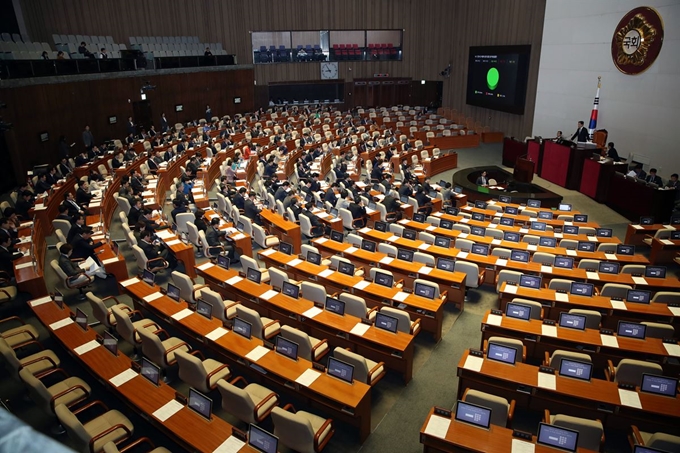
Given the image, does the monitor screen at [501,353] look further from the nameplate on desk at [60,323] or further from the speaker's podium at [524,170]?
the speaker's podium at [524,170]

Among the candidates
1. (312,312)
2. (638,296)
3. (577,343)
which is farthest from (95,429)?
(638,296)

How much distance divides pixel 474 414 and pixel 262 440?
252 centimetres

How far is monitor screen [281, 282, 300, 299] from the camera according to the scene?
28.4 ft

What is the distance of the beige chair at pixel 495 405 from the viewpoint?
225 inches

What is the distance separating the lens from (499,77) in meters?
26.8

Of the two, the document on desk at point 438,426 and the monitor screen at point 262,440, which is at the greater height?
the monitor screen at point 262,440

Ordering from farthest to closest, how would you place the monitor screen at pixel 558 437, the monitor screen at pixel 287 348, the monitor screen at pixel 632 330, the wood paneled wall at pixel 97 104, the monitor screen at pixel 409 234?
the wood paneled wall at pixel 97 104
the monitor screen at pixel 409 234
the monitor screen at pixel 632 330
the monitor screen at pixel 287 348
the monitor screen at pixel 558 437

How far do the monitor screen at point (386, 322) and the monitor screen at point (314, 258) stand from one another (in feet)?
9.67

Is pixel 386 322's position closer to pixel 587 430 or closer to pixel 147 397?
pixel 587 430

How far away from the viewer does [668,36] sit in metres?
15.5

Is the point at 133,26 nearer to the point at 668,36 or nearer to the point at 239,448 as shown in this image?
the point at 668,36

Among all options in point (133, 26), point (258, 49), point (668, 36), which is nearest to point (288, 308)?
point (668, 36)

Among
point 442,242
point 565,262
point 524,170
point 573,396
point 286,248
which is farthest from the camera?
point 524,170

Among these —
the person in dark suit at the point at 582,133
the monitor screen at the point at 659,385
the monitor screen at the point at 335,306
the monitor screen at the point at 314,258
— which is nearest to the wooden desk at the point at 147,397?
the monitor screen at the point at 335,306
